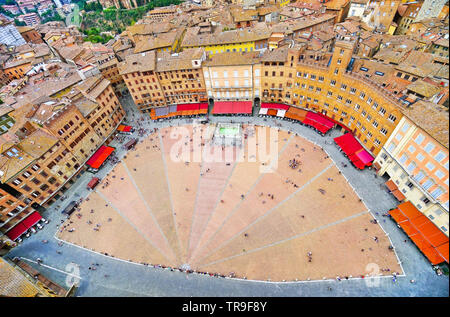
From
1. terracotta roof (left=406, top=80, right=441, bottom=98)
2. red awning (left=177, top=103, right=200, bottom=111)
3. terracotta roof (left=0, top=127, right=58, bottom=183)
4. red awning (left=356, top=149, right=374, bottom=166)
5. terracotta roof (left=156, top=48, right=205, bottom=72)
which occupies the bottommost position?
red awning (left=356, top=149, right=374, bottom=166)

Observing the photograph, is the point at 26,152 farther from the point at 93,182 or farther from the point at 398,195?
the point at 398,195

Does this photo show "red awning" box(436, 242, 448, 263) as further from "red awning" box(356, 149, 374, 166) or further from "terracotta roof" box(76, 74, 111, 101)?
"terracotta roof" box(76, 74, 111, 101)

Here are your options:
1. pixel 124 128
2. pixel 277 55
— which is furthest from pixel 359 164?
pixel 124 128

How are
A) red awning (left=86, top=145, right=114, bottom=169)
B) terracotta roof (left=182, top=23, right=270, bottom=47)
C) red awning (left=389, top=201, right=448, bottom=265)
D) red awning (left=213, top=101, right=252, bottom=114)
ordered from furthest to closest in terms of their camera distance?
1. terracotta roof (left=182, top=23, right=270, bottom=47)
2. red awning (left=213, top=101, right=252, bottom=114)
3. red awning (left=86, top=145, right=114, bottom=169)
4. red awning (left=389, top=201, right=448, bottom=265)

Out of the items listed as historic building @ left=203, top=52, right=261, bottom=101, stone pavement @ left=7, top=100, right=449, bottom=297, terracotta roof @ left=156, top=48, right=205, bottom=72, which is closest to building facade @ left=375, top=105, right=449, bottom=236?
stone pavement @ left=7, top=100, right=449, bottom=297

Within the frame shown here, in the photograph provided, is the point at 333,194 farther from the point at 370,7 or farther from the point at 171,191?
the point at 370,7
